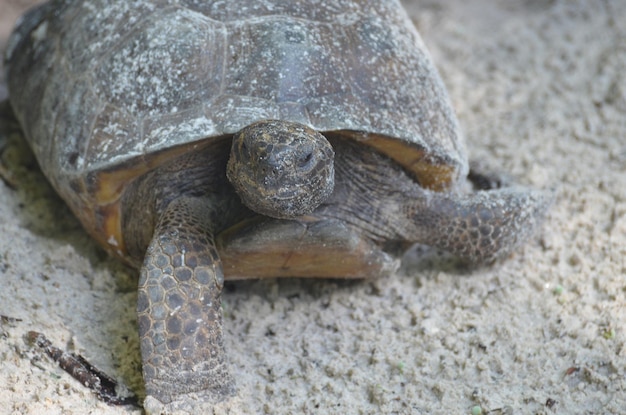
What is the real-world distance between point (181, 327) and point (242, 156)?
704 millimetres

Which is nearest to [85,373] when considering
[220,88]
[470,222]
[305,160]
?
[305,160]

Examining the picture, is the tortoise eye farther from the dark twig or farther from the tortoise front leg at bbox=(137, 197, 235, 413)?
the dark twig

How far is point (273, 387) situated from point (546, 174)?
2.25 meters

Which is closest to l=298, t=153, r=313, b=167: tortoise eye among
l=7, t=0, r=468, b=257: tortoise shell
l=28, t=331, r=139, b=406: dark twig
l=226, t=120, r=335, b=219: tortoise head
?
l=226, t=120, r=335, b=219: tortoise head

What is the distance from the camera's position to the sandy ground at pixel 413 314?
3.10 meters

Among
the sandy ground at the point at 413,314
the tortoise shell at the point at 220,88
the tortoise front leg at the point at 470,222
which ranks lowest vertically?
the sandy ground at the point at 413,314

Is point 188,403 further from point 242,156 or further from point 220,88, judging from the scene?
point 220,88

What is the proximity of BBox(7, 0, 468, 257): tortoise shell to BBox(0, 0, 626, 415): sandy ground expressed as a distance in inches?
17.0

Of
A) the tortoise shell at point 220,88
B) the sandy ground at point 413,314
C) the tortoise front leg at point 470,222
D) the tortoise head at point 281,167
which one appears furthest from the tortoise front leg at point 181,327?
the tortoise front leg at point 470,222

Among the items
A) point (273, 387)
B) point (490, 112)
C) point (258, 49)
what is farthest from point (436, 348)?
point (490, 112)

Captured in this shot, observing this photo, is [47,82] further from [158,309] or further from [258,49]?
[158,309]

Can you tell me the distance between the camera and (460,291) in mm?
3836

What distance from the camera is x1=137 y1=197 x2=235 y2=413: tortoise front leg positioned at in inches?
119

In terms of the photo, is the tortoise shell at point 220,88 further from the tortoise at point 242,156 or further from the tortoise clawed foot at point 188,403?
the tortoise clawed foot at point 188,403
